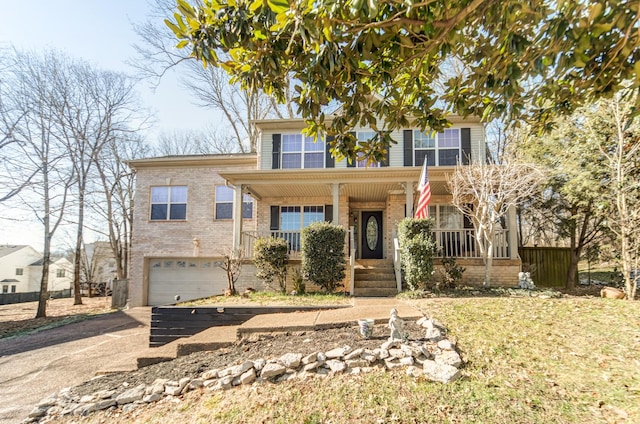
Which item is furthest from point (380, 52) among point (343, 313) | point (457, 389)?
point (343, 313)

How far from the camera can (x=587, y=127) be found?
1092cm

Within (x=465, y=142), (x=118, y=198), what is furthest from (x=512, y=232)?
(x=118, y=198)

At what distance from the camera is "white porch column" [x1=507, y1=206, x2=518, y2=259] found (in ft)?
32.8

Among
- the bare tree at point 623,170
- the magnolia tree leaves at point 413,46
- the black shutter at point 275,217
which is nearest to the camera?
the magnolia tree leaves at point 413,46

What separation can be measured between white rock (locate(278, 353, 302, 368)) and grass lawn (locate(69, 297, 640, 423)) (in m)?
0.25

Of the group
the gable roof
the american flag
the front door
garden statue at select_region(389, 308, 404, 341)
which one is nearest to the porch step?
the front door

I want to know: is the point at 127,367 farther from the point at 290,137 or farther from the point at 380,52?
the point at 290,137

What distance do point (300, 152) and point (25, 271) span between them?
41.9 m

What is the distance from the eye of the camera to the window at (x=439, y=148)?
12.4 metres

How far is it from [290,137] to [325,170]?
2962 millimetres

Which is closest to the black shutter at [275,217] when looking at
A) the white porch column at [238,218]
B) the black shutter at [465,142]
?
the white porch column at [238,218]

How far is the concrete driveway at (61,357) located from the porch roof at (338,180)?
5.56 metres

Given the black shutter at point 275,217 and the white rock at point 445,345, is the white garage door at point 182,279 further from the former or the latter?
the white rock at point 445,345

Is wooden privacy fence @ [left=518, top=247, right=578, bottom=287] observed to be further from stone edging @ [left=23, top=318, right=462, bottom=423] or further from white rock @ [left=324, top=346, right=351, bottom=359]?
white rock @ [left=324, top=346, right=351, bottom=359]
